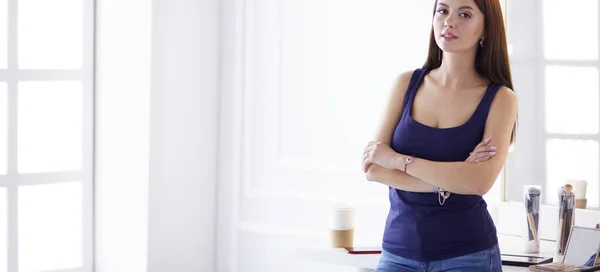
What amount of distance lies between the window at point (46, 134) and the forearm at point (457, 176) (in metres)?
1.80

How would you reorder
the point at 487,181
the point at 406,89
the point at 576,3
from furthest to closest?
the point at 576,3, the point at 406,89, the point at 487,181

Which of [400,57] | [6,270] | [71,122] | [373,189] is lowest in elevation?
[6,270]

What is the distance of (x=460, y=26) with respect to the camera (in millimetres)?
2268

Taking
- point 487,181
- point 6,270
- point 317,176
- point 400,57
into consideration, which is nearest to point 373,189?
point 317,176

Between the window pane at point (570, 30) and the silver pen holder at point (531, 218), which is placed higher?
the window pane at point (570, 30)

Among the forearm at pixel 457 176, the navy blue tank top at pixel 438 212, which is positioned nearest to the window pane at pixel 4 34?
the navy blue tank top at pixel 438 212

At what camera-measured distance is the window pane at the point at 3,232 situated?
3314mm

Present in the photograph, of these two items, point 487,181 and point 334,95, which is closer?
point 487,181

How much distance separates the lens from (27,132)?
134 inches

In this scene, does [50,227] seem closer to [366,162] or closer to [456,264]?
[366,162]

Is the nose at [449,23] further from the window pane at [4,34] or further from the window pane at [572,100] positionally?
the window pane at [4,34]

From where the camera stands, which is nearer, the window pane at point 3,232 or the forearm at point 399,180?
the forearm at point 399,180

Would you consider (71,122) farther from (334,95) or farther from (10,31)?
(334,95)

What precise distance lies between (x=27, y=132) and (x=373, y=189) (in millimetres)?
1338
